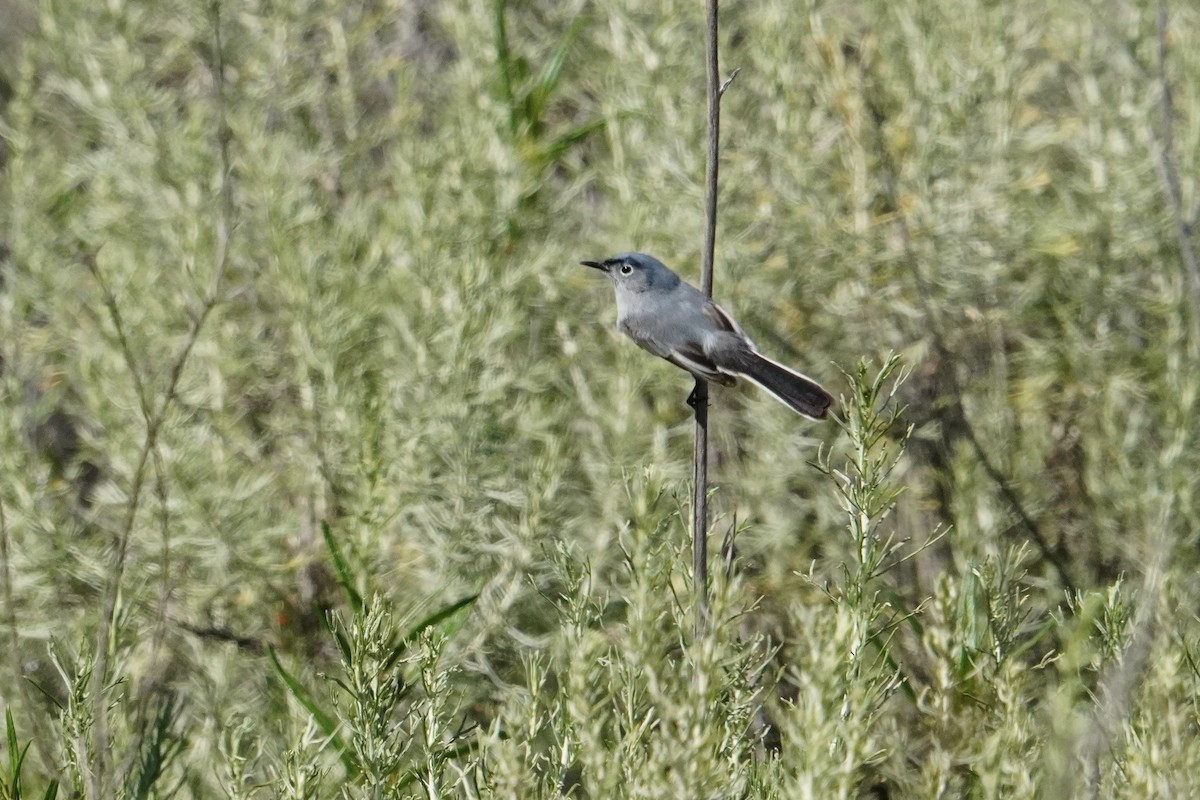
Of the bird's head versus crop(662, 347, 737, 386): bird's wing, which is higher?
the bird's head

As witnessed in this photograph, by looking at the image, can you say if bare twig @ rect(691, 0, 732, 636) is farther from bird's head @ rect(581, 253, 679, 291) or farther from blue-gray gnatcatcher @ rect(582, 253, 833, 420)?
bird's head @ rect(581, 253, 679, 291)

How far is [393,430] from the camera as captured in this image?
2713mm

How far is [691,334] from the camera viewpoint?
95.5 inches

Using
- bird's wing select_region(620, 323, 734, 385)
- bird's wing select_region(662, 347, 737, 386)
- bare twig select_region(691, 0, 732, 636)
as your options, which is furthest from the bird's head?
bare twig select_region(691, 0, 732, 636)

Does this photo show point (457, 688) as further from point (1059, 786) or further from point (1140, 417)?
point (1140, 417)

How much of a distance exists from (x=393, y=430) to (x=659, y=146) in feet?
3.37

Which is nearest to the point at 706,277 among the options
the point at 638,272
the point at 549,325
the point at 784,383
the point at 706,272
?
the point at 706,272

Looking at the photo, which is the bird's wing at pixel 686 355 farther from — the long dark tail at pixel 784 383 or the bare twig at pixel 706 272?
the bare twig at pixel 706 272

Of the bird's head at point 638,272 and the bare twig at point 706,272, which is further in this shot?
the bird's head at point 638,272

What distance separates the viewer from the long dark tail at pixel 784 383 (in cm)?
208

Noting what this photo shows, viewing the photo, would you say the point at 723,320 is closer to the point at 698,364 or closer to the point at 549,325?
the point at 698,364

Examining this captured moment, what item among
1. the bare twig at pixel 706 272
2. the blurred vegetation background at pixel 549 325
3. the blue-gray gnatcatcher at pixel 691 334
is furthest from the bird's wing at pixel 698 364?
the bare twig at pixel 706 272

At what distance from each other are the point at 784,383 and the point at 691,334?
0.30 m

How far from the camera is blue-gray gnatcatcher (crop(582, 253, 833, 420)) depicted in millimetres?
2154
